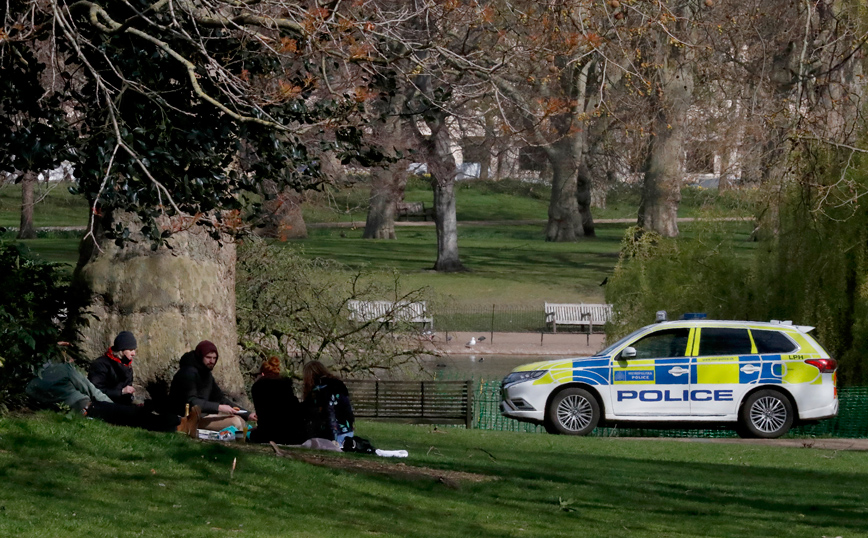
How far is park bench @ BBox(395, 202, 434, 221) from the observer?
74062 millimetres

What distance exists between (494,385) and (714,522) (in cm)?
1146

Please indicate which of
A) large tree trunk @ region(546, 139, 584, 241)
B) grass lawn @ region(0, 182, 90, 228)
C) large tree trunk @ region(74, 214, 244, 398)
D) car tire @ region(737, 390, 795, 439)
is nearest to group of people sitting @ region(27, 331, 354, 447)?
large tree trunk @ region(74, 214, 244, 398)

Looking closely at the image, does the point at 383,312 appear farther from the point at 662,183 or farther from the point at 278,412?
the point at 662,183

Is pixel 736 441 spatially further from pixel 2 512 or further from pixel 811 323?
pixel 2 512

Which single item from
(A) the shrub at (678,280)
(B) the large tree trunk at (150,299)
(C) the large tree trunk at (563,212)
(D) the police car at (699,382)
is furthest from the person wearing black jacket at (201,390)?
(C) the large tree trunk at (563,212)

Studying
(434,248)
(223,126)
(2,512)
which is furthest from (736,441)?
(434,248)

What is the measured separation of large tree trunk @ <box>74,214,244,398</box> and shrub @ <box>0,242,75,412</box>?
2.15m

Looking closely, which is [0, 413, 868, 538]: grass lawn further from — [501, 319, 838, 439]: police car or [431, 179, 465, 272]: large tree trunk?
[431, 179, 465, 272]: large tree trunk

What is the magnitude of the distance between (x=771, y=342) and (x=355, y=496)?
9.36 metres

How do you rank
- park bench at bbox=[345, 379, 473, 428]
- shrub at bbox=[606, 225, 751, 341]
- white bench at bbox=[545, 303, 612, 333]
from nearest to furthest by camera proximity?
park bench at bbox=[345, 379, 473, 428], shrub at bbox=[606, 225, 751, 341], white bench at bbox=[545, 303, 612, 333]

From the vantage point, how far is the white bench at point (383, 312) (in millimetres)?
19609

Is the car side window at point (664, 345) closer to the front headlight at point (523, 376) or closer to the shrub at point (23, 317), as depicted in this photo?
the front headlight at point (523, 376)

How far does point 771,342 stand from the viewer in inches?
656

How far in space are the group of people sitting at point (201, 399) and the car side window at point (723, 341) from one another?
6924mm
